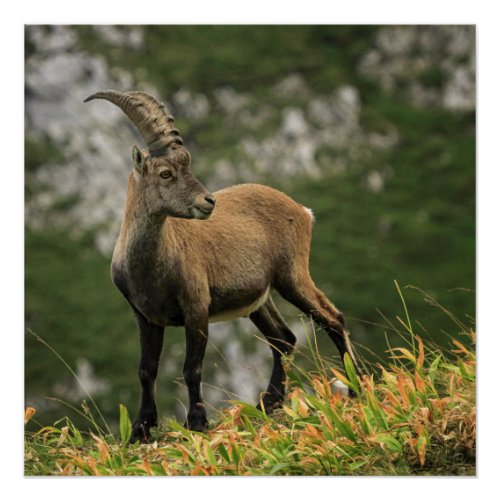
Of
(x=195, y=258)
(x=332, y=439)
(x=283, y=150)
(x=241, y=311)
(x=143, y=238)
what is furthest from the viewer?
(x=283, y=150)

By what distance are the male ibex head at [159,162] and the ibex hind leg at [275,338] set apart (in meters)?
1.85

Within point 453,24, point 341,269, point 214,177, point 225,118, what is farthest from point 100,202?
point 453,24

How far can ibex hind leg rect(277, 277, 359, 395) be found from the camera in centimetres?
964

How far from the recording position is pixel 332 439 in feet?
25.8

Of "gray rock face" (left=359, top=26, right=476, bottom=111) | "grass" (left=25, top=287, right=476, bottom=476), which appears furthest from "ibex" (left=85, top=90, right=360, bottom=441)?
"gray rock face" (left=359, top=26, right=476, bottom=111)

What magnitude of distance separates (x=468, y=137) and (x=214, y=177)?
141 inches

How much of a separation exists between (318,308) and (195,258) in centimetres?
151

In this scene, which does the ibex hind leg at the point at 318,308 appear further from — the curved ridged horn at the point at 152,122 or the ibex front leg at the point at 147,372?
the curved ridged horn at the point at 152,122

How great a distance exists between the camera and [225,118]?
11.3 metres

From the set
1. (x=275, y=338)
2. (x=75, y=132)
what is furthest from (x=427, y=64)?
(x=75, y=132)

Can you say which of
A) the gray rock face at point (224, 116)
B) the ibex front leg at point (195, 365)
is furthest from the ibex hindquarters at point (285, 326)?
the gray rock face at point (224, 116)

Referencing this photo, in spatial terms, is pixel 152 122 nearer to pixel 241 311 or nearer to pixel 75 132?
pixel 241 311

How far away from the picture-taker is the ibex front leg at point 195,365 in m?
8.65
